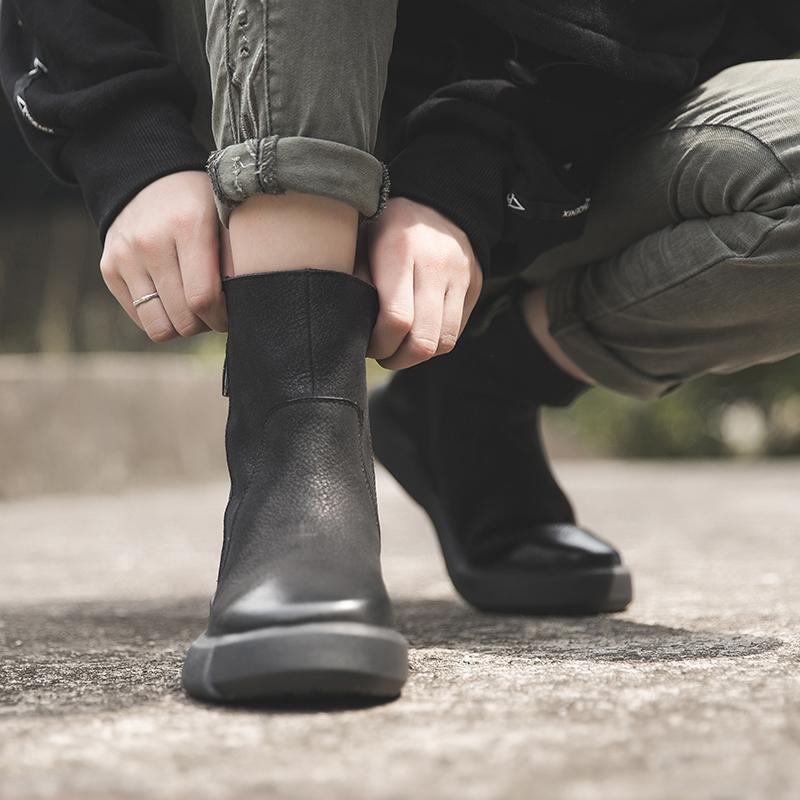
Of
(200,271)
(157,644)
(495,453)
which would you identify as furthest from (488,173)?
(157,644)

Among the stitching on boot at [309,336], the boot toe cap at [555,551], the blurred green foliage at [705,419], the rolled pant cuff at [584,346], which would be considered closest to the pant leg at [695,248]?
the rolled pant cuff at [584,346]

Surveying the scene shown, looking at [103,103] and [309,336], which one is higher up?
[103,103]

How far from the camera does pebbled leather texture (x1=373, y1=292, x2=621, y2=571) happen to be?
3.78 feet

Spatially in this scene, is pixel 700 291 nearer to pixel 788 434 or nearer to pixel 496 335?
pixel 496 335

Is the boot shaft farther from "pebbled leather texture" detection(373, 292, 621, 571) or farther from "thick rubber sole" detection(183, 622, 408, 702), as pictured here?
"pebbled leather texture" detection(373, 292, 621, 571)

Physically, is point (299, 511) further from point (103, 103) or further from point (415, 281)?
point (103, 103)

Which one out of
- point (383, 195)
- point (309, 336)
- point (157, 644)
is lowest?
point (157, 644)

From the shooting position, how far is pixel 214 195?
0.80 m

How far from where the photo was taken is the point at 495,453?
1.17 m

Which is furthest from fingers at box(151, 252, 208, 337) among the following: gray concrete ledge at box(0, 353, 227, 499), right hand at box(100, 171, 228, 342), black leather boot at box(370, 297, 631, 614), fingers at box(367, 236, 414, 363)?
gray concrete ledge at box(0, 353, 227, 499)

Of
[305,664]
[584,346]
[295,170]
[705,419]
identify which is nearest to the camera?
[305,664]

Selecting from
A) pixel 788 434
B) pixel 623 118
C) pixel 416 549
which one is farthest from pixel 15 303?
pixel 623 118

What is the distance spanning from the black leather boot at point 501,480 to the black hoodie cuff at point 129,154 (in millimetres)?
395

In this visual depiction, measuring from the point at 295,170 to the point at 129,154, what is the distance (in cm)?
18
